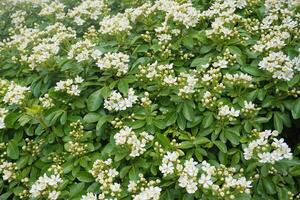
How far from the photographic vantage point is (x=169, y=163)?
2.44 m

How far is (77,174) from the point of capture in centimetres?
268

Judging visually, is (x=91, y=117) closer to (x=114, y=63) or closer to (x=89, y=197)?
(x=114, y=63)

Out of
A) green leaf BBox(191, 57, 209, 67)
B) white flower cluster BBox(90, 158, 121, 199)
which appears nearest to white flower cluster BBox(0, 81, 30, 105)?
white flower cluster BBox(90, 158, 121, 199)

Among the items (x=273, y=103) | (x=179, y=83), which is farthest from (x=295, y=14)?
(x=179, y=83)

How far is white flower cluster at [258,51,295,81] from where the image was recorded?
274 centimetres

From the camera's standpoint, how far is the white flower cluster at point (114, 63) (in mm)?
2961

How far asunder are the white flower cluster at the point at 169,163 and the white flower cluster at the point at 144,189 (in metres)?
0.10

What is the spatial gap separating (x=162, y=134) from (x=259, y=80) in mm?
772

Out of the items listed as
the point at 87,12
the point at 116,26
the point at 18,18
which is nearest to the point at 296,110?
the point at 116,26

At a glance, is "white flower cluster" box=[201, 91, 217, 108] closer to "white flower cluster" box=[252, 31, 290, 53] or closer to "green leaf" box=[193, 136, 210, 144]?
"green leaf" box=[193, 136, 210, 144]

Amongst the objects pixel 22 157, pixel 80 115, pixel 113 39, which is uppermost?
pixel 113 39

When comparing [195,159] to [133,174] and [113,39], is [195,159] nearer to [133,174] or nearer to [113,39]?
[133,174]

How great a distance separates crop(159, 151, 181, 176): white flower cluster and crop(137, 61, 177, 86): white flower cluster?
592 millimetres

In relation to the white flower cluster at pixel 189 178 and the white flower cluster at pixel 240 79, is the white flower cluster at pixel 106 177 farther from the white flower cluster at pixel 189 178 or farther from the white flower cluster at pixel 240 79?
Answer: the white flower cluster at pixel 240 79
